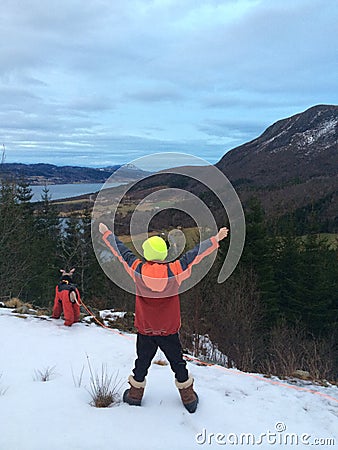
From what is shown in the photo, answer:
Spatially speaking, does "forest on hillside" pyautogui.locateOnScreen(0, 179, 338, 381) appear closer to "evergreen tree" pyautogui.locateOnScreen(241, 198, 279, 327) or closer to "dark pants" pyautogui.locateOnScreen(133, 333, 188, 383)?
"evergreen tree" pyautogui.locateOnScreen(241, 198, 279, 327)

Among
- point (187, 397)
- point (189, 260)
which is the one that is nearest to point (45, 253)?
point (187, 397)

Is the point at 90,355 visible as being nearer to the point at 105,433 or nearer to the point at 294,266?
the point at 105,433

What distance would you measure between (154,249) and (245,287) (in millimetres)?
22332

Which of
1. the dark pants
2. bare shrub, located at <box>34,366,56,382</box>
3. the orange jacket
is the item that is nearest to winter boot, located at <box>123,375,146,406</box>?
the dark pants

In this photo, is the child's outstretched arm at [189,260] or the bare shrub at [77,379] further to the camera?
the bare shrub at [77,379]

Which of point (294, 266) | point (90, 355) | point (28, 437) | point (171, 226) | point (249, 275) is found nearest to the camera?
point (28, 437)

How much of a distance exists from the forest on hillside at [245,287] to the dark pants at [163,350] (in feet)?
40.7

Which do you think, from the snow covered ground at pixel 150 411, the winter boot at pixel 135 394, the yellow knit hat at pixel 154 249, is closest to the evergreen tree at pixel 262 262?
the snow covered ground at pixel 150 411

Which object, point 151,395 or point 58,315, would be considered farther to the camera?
point 58,315

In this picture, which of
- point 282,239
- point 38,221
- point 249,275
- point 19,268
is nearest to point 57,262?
point 38,221

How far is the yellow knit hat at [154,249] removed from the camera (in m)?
4.23

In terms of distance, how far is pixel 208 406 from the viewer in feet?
15.1

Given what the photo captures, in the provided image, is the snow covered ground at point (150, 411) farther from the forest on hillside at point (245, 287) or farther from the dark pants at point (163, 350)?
the forest on hillside at point (245, 287)

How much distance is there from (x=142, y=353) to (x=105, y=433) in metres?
1.00
